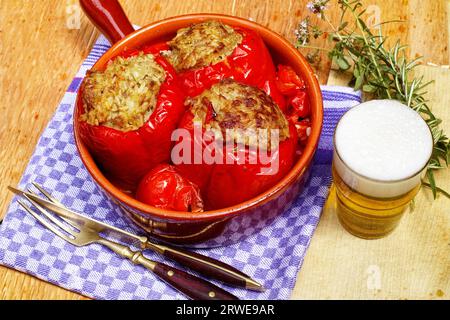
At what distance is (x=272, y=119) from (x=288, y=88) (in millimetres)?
166

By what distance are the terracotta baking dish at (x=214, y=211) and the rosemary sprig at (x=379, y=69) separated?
0.15m

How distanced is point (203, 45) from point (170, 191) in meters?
0.27

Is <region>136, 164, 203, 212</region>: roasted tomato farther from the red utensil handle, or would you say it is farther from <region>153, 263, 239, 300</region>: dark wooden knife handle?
the red utensil handle

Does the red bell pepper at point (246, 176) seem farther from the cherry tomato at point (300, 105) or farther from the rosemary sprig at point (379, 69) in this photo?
the rosemary sprig at point (379, 69)

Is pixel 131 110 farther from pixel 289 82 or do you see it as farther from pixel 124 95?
pixel 289 82

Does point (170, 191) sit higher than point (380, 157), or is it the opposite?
point (380, 157)

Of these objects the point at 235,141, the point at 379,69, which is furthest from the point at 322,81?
the point at 235,141

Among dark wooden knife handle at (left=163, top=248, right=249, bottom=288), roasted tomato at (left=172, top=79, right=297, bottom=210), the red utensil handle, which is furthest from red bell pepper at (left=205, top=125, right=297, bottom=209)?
the red utensil handle

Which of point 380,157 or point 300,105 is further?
point 300,105

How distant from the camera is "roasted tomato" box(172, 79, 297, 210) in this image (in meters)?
1.05

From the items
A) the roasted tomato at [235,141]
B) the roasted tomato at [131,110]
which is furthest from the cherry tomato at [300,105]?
the roasted tomato at [131,110]

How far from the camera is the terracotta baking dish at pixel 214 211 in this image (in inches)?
41.8

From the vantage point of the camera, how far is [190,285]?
1118mm

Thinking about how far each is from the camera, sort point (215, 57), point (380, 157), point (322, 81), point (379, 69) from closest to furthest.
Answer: point (380, 157)
point (215, 57)
point (379, 69)
point (322, 81)
